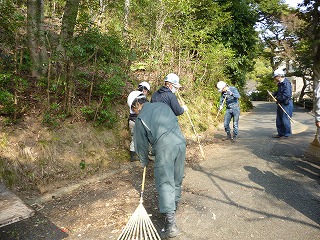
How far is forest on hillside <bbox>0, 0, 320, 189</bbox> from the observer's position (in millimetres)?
5602

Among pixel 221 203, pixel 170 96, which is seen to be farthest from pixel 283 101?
pixel 221 203

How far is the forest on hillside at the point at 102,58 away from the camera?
5.60m

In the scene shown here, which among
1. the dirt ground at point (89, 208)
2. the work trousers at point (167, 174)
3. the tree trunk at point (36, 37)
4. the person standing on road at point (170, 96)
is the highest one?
the tree trunk at point (36, 37)

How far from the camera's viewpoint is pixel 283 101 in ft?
24.3

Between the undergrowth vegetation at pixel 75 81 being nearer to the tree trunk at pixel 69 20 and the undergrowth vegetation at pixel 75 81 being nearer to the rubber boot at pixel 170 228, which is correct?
the tree trunk at pixel 69 20

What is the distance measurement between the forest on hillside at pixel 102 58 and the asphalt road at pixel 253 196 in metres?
2.42

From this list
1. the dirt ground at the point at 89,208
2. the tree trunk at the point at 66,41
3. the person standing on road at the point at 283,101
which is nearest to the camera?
the dirt ground at the point at 89,208

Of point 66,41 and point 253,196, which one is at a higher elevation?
point 66,41

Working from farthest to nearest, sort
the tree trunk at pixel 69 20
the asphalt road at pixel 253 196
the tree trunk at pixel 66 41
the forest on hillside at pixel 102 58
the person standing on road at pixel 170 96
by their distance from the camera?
the tree trunk at pixel 69 20
the tree trunk at pixel 66 41
the forest on hillside at pixel 102 58
the person standing on road at pixel 170 96
the asphalt road at pixel 253 196

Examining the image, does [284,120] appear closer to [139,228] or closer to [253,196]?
[253,196]

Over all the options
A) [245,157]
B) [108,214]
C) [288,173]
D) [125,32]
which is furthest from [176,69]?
[108,214]

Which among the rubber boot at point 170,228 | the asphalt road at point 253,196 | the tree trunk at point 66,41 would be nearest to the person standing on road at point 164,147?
the rubber boot at point 170,228

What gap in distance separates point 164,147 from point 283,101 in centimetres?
549

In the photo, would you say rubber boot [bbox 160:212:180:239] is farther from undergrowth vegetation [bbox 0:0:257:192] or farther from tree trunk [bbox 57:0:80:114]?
tree trunk [bbox 57:0:80:114]
